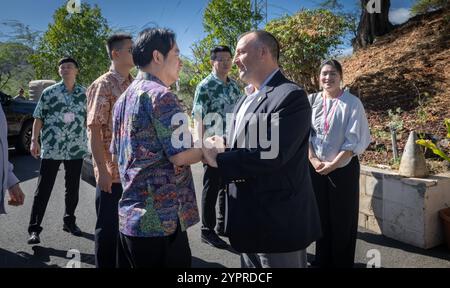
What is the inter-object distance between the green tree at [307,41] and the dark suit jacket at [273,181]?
19.8 feet

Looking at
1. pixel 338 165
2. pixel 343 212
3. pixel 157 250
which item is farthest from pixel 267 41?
pixel 343 212

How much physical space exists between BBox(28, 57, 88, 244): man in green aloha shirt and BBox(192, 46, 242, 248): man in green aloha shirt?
132 cm

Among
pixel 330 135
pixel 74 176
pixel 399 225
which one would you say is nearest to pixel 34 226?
pixel 74 176

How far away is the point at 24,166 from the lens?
319 inches

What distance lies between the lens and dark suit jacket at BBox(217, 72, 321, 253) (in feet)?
5.99

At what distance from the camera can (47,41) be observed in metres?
13.3

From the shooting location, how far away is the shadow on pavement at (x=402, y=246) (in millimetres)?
3412

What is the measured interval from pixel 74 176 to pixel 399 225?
135 inches

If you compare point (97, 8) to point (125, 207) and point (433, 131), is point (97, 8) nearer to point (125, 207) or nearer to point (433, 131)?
point (433, 131)

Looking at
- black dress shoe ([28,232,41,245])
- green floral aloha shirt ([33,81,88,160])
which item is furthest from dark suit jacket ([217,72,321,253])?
black dress shoe ([28,232,41,245])

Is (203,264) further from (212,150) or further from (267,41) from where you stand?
(267,41)

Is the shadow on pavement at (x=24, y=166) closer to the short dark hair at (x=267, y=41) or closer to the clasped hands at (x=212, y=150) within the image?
the clasped hands at (x=212, y=150)

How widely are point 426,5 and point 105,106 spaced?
35.0ft

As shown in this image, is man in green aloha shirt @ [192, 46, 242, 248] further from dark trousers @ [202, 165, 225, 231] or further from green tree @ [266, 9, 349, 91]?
green tree @ [266, 9, 349, 91]
